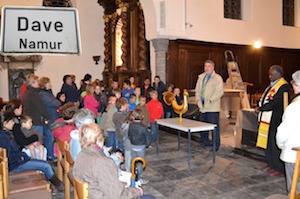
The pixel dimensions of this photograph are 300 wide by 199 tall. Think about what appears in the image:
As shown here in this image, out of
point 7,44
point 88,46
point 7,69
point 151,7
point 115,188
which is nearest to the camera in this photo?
point 115,188

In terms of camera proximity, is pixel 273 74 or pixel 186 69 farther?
pixel 186 69

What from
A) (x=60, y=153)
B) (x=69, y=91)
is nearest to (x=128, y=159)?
(x=60, y=153)

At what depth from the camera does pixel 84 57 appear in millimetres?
13297

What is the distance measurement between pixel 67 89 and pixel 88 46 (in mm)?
6650

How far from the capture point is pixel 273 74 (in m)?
4.61

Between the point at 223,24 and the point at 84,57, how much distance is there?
234 inches

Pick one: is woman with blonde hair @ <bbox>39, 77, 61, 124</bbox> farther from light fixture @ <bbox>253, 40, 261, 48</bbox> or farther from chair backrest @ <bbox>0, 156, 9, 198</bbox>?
A: light fixture @ <bbox>253, 40, 261, 48</bbox>

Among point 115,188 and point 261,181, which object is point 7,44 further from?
point 261,181

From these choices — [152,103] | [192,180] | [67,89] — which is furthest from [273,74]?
[67,89]

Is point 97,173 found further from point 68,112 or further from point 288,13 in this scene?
point 288,13

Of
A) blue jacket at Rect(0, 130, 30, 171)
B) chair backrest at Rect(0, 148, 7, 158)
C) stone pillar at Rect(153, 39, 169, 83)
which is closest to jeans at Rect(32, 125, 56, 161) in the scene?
blue jacket at Rect(0, 130, 30, 171)

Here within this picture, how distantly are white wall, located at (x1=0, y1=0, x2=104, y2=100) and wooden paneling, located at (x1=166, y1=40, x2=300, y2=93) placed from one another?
182 inches

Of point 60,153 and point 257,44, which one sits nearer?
point 60,153

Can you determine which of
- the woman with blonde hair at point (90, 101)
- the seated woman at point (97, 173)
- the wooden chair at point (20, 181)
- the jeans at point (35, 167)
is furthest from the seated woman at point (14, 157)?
the woman with blonde hair at point (90, 101)
